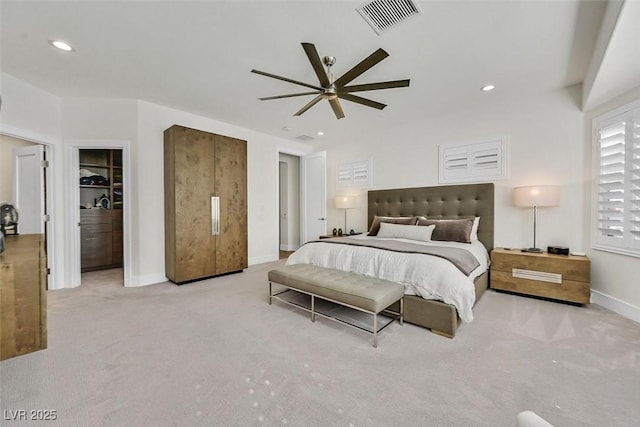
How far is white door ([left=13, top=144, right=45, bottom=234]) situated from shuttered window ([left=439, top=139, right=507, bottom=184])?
19.5 feet

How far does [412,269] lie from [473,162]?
8.49 feet

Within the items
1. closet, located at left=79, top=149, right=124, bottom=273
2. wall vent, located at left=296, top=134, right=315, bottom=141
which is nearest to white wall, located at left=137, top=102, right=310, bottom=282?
wall vent, located at left=296, top=134, right=315, bottom=141

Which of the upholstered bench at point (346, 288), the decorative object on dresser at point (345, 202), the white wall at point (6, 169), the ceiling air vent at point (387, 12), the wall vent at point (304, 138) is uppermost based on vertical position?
the wall vent at point (304, 138)

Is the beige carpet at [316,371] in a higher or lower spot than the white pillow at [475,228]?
lower

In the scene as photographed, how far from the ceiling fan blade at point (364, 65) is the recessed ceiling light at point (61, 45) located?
2607 mm

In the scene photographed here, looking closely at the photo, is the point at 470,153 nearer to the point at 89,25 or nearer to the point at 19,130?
the point at 89,25

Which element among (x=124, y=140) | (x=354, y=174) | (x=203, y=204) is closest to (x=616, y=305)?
(x=354, y=174)

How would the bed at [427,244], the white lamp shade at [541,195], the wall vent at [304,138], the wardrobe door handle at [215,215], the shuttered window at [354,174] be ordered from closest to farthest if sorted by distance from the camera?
the bed at [427,244] → the white lamp shade at [541,195] → the wardrobe door handle at [215,215] → the shuttered window at [354,174] → the wall vent at [304,138]

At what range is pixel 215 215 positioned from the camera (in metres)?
4.22

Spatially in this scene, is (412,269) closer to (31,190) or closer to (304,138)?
(304,138)

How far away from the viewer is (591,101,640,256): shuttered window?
8.75 feet

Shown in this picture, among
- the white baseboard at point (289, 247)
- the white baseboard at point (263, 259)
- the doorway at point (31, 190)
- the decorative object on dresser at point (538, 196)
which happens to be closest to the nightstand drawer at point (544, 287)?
the decorative object on dresser at point (538, 196)

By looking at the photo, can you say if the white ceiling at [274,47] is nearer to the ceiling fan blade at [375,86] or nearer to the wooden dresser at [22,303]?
the ceiling fan blade at [375,86]

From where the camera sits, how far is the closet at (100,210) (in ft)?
15.7
